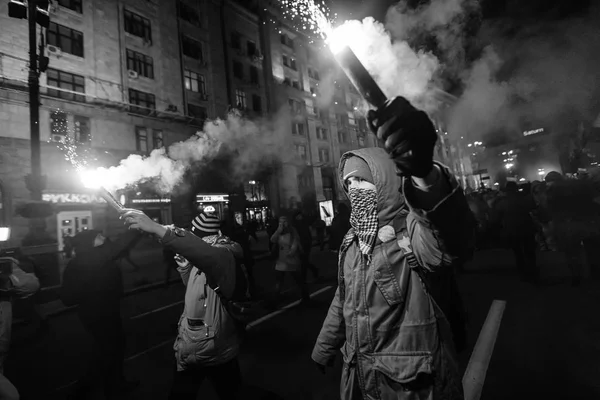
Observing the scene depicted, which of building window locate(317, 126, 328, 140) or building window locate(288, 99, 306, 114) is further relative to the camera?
building window locate(317, 126, 328, 140)

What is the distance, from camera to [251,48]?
31.0 meters

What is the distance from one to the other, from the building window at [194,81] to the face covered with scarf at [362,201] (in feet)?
85.5

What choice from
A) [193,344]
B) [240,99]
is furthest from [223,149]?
[193,344]

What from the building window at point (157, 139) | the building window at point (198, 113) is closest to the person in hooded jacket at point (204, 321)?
the building window at point (157, 139)

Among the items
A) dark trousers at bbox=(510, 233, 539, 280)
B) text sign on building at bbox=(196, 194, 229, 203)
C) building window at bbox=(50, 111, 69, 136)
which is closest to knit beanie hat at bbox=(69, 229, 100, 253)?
dark trousers at bbox=(510, 233, 539, 280)

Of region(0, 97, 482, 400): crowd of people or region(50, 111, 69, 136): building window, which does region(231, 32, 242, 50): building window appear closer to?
region(50, 111, 69, 136): building window

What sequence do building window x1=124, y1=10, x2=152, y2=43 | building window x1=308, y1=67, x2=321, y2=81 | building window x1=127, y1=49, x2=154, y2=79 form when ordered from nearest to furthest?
building window x1=127, y1=49, x2=154, y2=79 → building window x1=124, y1=10, x2=152, y2=43 → building window x1=308, y1=67, x2=321, y2=81

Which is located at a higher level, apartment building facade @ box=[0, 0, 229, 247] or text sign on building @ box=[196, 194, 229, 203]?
apartment building facade @ box=[0, 0, 229, 247]

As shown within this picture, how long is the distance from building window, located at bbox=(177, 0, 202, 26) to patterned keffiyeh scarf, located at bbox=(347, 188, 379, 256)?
1159 inches

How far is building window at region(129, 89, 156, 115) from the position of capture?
66.6 ft

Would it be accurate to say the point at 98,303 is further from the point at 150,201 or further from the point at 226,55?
the point at 226,55

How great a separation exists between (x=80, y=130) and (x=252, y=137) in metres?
13.1

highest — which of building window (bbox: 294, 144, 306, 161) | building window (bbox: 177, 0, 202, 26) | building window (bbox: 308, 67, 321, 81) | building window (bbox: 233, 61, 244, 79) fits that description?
building window (bbox: 177, 0, 202, 26)

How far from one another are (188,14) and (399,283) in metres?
30.9
